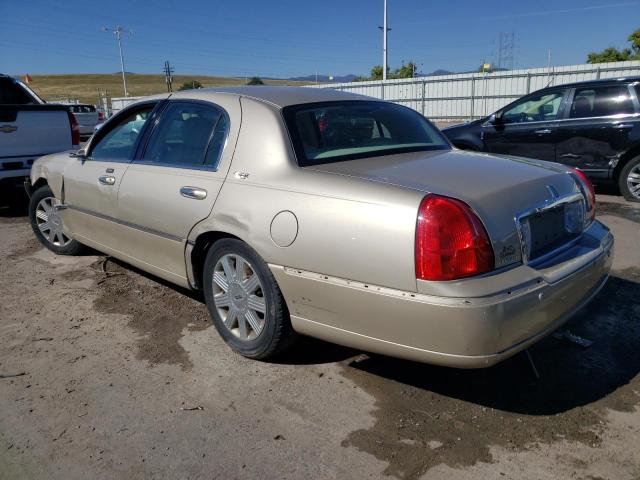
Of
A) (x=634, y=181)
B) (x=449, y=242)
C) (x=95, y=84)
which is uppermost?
(x=95, y=84)

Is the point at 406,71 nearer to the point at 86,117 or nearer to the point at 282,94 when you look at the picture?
the point at 86,117

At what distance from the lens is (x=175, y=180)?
139 inches

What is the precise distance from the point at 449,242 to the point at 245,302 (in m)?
1.36

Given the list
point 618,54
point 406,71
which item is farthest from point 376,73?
point 618,54

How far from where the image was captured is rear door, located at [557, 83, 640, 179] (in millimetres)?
7336

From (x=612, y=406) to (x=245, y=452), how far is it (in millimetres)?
1832

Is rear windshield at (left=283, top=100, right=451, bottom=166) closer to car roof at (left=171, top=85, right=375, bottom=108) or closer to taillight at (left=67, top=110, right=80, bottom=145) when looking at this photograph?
car roof at (left=171, top=85, right=375, bottom=108)

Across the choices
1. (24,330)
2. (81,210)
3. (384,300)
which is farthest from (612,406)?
(81,210)

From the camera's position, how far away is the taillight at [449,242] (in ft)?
7.71

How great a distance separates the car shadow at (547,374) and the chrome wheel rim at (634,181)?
15.0ft

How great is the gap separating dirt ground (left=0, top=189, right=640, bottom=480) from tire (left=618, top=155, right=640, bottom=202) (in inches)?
165

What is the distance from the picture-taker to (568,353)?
3268mm

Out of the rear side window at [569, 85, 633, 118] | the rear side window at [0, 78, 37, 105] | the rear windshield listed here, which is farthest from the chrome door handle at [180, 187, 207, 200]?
the rear side window at [0, 78, 37, 105]

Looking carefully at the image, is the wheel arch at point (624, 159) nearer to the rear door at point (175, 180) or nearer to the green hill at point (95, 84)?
the rear door at point (175, 180)
